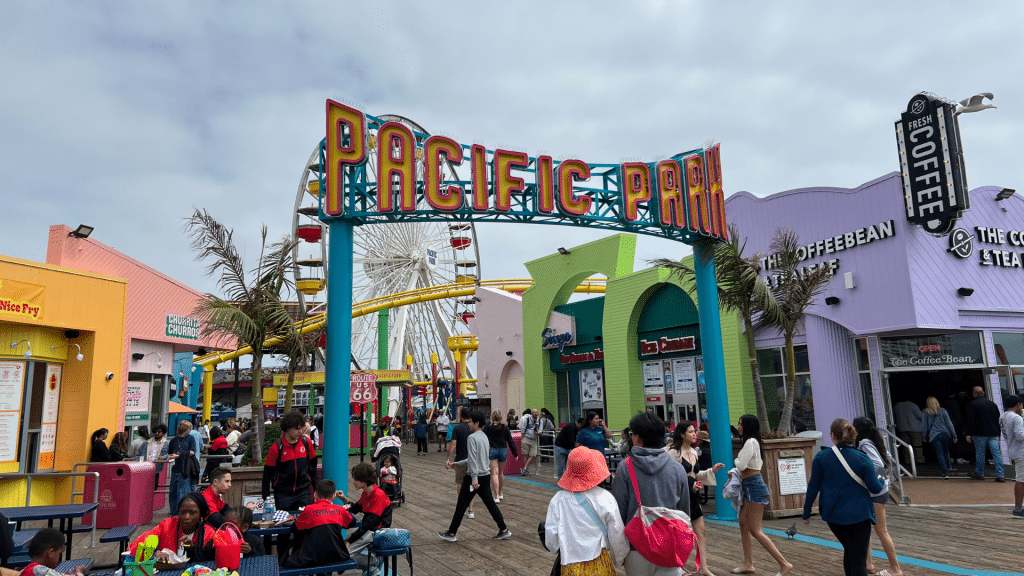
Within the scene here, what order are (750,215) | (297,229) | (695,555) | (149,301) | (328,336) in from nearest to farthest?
(695,555)
(328,336)
(149,301)
(750,215)
(297,229)

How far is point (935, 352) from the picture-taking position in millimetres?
13164

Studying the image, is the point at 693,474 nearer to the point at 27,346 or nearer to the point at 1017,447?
the point at 1017,447

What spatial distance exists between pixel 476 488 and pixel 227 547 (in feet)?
12.5

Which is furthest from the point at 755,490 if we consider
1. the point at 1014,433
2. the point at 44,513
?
the point at 44,513

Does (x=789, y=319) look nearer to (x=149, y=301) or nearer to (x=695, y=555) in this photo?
(x=695, y=555)

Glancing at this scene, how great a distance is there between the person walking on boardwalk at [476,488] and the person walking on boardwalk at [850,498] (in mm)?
3823

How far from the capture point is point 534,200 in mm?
9156

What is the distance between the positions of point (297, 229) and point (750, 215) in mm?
16217

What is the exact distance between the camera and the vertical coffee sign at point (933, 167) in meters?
12.5

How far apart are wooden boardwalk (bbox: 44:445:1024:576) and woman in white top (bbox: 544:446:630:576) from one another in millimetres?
2941

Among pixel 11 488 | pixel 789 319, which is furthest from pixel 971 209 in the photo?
pixel 11 488

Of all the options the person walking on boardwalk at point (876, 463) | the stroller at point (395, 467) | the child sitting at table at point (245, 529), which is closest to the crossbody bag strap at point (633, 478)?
the person walking on boardwalk at point (876, 463)

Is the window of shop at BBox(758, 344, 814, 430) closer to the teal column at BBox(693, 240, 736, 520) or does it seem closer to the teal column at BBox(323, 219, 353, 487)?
the teal column at BBox(693, 240, 736, 520)

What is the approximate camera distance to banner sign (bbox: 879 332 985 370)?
13023 millimetres
